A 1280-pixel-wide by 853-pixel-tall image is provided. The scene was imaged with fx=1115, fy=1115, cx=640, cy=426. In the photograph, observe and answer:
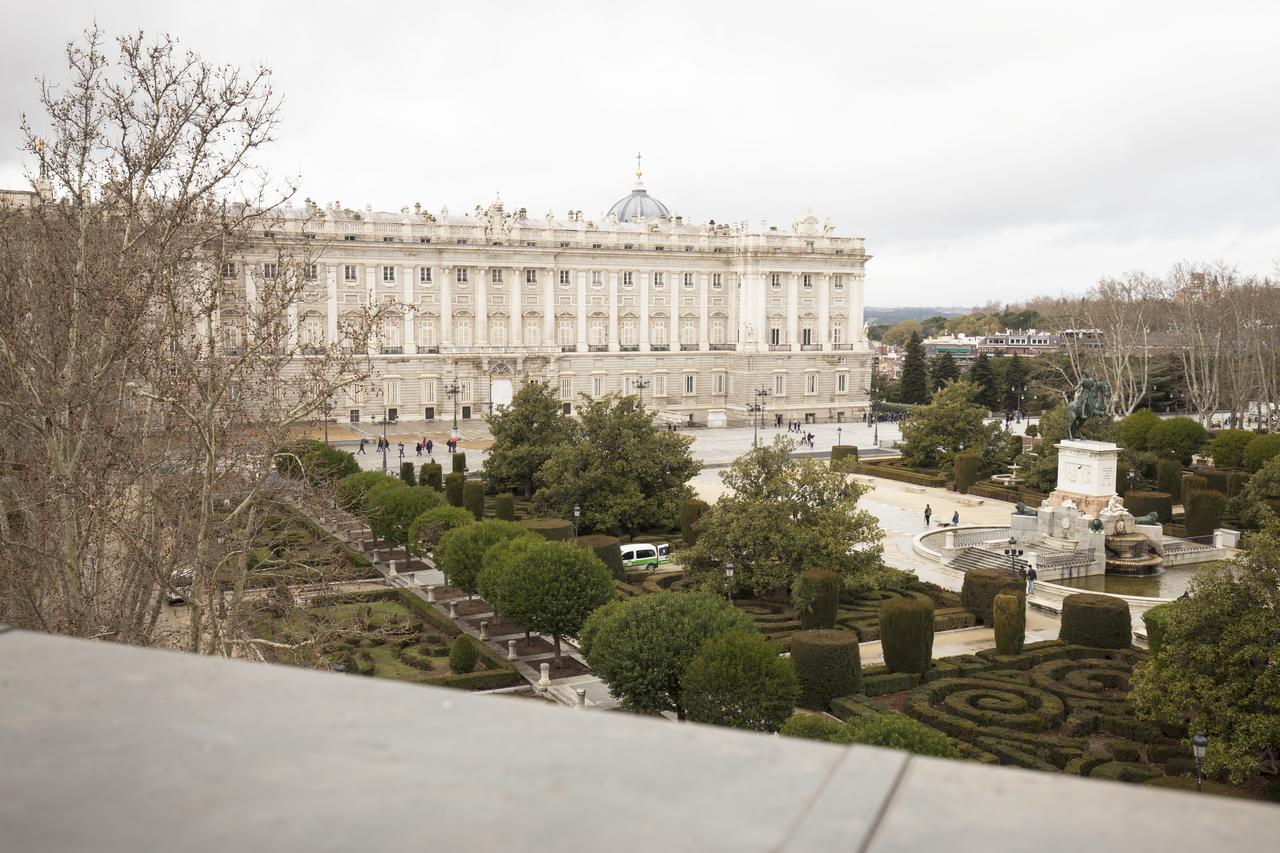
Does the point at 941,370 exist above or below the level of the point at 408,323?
below

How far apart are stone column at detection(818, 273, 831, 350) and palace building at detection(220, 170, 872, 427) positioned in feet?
0.31

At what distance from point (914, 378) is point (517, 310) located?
3264cm

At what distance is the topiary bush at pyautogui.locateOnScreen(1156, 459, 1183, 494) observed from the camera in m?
42.0

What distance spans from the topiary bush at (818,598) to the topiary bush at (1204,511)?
17252mm

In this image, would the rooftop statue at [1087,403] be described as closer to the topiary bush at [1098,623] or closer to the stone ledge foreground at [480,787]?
the topiary bush at [1098,623]

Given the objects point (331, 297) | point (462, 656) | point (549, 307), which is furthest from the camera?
point (549, 307)

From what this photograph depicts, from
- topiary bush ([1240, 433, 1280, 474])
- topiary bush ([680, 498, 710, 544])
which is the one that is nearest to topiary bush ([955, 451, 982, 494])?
topiary bush ([1240, 433, 1280, 474])

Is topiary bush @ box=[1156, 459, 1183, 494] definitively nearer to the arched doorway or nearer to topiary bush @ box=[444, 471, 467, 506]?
topiary bush @ box=[444, 471, 467, 506]

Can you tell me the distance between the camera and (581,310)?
233ft

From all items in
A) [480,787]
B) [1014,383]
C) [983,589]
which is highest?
[480,787]

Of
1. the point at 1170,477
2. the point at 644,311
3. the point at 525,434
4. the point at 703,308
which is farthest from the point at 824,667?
the point at 703,308

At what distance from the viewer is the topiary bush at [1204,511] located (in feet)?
115

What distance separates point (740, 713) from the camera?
52.9 ft

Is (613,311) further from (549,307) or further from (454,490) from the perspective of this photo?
(454,490)
